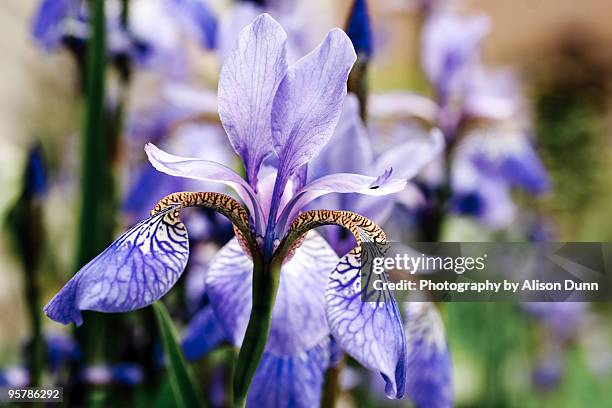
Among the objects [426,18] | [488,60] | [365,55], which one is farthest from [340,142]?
[488,60]

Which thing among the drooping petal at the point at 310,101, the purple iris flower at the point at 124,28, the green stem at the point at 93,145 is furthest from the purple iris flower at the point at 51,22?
the drooping petal at the point at 310,101

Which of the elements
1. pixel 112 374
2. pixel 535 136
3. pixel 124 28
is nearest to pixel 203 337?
pixel 112 374

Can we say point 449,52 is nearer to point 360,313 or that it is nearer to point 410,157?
point 410,157

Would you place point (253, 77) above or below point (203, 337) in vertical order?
above

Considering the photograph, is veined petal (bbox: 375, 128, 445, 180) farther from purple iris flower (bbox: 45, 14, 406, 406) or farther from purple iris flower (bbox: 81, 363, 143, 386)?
purple iris flower (bbox: 81, 363, 143, 386)

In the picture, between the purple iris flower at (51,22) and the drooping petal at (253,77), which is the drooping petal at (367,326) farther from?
the purple iris flower at (51,22)

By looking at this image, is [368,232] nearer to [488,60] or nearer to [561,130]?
[488,60]

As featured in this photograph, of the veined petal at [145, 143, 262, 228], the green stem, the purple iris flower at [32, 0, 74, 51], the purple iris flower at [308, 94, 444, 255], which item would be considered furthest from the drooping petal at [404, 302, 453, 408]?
the purple iris flower at [32, 0, 74, 51]
